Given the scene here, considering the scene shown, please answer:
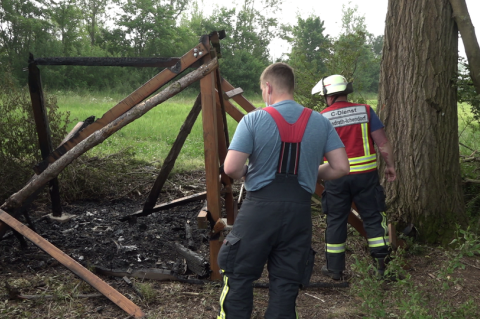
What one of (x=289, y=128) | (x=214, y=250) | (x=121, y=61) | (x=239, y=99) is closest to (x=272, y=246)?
(x=289, y=128)

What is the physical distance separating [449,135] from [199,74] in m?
2.88

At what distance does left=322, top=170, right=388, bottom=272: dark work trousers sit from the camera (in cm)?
407

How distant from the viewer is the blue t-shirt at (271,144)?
2631 mm

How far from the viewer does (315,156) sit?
2732mm

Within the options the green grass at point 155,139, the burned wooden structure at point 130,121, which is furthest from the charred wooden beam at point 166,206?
the green grass at point 155,139

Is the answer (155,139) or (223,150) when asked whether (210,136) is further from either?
(155,139)

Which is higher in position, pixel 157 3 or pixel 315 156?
pixel 157 3

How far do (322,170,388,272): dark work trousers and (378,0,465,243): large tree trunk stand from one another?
3.29 feet

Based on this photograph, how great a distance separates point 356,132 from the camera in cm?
406

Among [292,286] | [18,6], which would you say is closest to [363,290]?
[292,286]

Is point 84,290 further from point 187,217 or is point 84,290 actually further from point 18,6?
point 18,6

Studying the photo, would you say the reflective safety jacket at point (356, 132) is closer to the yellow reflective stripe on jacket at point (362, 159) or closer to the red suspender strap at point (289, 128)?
the yellow reflective stripe on jacket at point (362, 159)

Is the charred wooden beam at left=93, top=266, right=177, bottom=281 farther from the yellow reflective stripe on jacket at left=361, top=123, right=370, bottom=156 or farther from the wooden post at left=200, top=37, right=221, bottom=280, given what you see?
the yellow reflective stripe on jacket at left=361, top=123, right=370, bottom=156

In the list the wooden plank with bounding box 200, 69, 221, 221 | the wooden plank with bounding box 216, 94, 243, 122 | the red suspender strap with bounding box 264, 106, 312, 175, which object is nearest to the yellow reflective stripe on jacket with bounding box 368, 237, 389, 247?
the wooden plank with bounding box 200, 69, 221, 221
